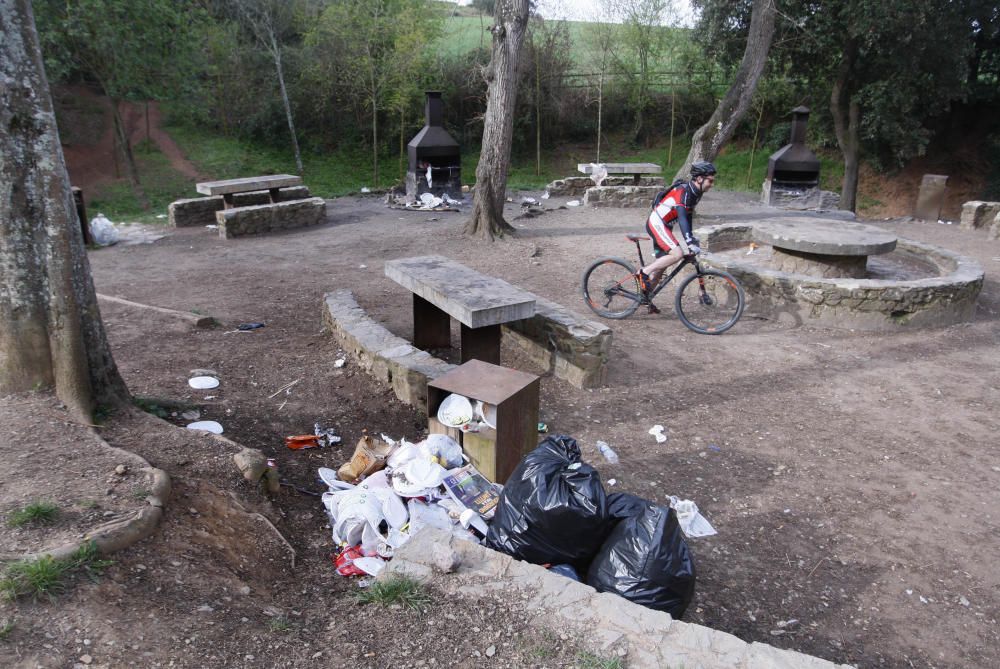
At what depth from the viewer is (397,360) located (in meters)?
4.98

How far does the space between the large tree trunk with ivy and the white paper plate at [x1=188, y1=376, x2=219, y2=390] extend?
3.96 ft

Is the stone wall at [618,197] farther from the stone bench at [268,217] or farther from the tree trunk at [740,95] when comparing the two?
the stone bench at [268,217]

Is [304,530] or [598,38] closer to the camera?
[304,530]

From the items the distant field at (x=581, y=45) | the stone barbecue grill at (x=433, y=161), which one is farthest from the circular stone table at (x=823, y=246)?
the distant field at (x=581, y=45)

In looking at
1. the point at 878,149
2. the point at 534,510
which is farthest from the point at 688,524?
the point at 878,149

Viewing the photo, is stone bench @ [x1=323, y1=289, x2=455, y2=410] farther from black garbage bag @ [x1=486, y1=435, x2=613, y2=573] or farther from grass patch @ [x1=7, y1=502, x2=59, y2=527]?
grass patch @ [x1=7, y1=502, x2=59, y2=527]

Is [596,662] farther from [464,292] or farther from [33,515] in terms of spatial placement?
[464,292]

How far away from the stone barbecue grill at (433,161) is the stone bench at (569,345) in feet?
30.2

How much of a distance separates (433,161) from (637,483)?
11.6m

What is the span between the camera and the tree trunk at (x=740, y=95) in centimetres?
1249

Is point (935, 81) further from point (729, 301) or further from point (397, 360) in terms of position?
point (397, 360)

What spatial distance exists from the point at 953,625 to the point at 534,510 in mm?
1988

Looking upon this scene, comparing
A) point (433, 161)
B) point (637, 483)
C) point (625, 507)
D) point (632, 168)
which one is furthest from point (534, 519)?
point (632, 168)

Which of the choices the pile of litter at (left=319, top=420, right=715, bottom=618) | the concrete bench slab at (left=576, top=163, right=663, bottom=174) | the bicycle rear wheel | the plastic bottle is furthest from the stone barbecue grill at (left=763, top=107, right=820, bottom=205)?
the pile of litter at (left=319, top=420, right=715, bottom=618)
